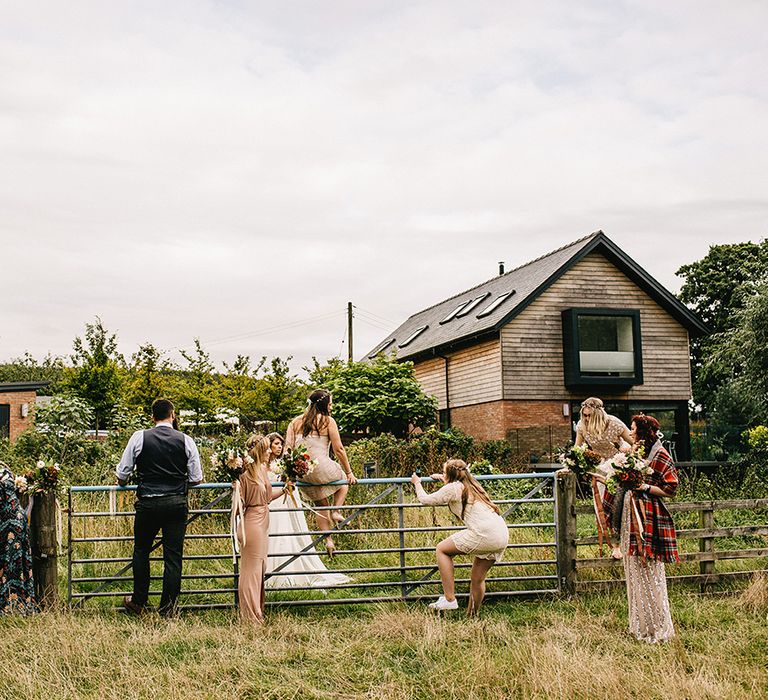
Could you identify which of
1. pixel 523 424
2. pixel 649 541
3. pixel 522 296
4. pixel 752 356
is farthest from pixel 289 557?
pixel 752 356

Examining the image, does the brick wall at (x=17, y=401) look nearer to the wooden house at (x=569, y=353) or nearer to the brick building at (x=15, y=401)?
the brick building at (x=15, y=401)

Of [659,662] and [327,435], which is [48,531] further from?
[659,662]

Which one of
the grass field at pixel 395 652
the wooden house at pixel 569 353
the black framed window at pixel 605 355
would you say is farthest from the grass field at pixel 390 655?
the black framed window at pixel 605 355

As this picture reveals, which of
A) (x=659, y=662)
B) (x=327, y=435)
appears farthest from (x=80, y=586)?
(x=659, y=662)

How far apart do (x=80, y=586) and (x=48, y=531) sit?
109cm

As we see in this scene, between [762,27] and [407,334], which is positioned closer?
[762,27]

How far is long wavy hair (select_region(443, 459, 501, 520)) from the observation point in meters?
7.86

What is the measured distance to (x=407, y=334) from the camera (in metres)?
35.8

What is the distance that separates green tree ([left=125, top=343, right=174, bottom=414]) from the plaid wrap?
1966 cm

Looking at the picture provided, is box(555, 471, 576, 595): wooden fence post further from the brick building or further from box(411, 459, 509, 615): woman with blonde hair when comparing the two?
the brick building

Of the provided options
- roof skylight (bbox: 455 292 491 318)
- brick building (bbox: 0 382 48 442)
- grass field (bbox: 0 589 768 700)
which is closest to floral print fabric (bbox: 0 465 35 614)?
grass field (bbox: 0 589 768 700)

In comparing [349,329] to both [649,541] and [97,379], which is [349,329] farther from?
[649,541]

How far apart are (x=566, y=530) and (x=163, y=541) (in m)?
3.95

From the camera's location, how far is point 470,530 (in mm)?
7773
